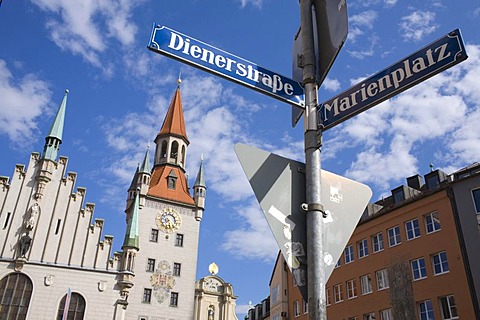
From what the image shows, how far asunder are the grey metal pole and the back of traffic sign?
0.29 ft

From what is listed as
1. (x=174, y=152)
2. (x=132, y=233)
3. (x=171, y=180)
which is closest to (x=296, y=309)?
(x=132, y=233)

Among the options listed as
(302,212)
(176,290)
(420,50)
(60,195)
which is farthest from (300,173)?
(176,290)

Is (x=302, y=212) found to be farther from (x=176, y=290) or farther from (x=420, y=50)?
(x=176, y=290)

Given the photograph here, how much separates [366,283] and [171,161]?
26642 mm

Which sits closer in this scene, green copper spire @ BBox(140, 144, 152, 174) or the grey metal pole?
the grey metal pole

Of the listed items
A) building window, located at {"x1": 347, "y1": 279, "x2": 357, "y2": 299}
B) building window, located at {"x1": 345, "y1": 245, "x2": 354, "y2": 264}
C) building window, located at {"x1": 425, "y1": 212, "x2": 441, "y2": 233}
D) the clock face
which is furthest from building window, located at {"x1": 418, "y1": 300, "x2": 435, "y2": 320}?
the clock face

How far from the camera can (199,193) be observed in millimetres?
49188

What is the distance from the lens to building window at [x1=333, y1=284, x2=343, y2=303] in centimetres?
3438

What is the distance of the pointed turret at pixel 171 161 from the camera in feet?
156

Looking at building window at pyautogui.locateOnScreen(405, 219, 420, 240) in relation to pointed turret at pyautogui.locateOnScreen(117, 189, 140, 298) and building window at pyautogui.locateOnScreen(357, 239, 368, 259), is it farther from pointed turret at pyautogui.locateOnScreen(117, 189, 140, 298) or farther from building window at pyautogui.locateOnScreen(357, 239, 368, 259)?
pointed turret at pyautogui.locateOnScreen(117, 189, 140, 298)

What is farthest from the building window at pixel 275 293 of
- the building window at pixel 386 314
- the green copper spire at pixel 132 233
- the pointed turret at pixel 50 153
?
the pointed turret at pixel 50 153

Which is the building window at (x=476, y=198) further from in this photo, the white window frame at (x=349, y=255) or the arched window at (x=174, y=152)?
the arched window at (x=174, y=152)

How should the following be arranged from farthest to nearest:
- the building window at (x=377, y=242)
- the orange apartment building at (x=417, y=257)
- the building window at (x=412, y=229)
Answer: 1. the building window at (x=377, y=242)
2. the building window at (x=412, y=229)
3. the orange apartment building at (x=417, y=257)

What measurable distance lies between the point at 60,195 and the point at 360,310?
25.1 meters
